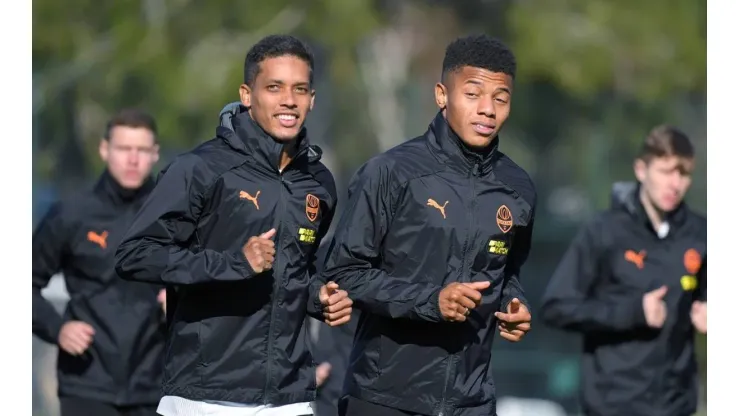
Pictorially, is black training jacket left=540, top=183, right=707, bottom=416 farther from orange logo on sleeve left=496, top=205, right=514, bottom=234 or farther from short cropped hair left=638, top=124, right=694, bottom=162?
orange logo on sleeve left=496, top=205, right=514, bottom=234

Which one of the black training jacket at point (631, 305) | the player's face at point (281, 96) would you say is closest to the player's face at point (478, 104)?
the player's face at point (281, 96)

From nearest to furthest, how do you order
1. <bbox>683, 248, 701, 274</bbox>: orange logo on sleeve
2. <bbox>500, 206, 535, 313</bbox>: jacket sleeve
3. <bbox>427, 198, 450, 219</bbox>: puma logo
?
<bbox>427, 198, 450, 219</bbox>: puma logo → <bbox>500, 206, 535, 313</bbox>: jacket sleeve → <bbox>683, 248, 701, 274</bbox>: orange logo on sleeve

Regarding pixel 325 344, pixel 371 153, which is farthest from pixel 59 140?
pixel 325 344

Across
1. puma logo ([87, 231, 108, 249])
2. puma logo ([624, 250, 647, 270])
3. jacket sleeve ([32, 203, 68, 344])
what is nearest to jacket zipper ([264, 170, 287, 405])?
puma logo ([87, 231, 108, 249])

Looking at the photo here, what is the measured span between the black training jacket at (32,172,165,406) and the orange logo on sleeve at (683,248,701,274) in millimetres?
3009

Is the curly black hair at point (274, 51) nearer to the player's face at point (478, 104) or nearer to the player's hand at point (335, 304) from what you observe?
the player's face at point (478, 104)

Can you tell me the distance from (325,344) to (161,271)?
2955 millimetres

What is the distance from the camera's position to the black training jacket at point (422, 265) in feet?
18.5

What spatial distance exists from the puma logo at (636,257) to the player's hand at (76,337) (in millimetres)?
3062

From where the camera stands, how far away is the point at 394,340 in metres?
5.73

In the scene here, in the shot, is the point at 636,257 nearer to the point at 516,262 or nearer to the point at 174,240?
the point at 516,262

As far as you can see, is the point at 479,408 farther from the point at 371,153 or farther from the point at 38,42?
the point at 38,42

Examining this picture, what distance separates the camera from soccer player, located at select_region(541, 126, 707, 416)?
335 inches

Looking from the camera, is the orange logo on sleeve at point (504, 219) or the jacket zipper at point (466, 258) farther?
the orange logo on sleeve at point (504, 219)
